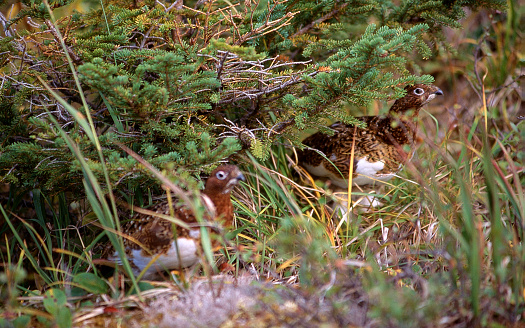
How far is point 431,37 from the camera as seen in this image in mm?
3738

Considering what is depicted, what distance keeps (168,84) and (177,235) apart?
2.76 ft

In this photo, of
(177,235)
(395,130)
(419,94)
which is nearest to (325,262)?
(177,235)

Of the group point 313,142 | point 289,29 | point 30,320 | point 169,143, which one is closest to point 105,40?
point 169,143

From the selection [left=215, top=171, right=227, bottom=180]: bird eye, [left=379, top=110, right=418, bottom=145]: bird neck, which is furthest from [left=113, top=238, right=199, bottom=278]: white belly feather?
[left=379, top=110, right=418, bottom=145]: bird neck

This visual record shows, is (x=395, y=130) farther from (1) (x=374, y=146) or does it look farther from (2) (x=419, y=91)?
(2) (x=419, y=91)

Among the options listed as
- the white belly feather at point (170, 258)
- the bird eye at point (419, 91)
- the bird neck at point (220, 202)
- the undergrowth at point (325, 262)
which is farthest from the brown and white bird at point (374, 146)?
the white belly feather at point (170, 258)

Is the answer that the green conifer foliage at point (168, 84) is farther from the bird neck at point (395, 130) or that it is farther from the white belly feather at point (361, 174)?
the white belly feather at point (361, 174)

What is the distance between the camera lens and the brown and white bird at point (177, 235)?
2508 mm

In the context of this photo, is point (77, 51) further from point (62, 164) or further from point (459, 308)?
point (459, 308)

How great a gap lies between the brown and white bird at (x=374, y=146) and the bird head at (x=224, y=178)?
1170 millimetres

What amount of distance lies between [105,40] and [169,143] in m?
0.76

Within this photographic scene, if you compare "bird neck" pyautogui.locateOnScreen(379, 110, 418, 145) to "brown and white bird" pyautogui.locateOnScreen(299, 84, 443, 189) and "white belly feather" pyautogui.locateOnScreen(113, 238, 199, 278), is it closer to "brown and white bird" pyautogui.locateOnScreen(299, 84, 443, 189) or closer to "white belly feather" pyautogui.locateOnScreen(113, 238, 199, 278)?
"brown and white bird" pyautogui.locateOnScreen(299, 84, 443, 189)

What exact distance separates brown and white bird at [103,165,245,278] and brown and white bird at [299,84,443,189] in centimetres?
119

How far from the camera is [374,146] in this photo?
3656 millimetres
